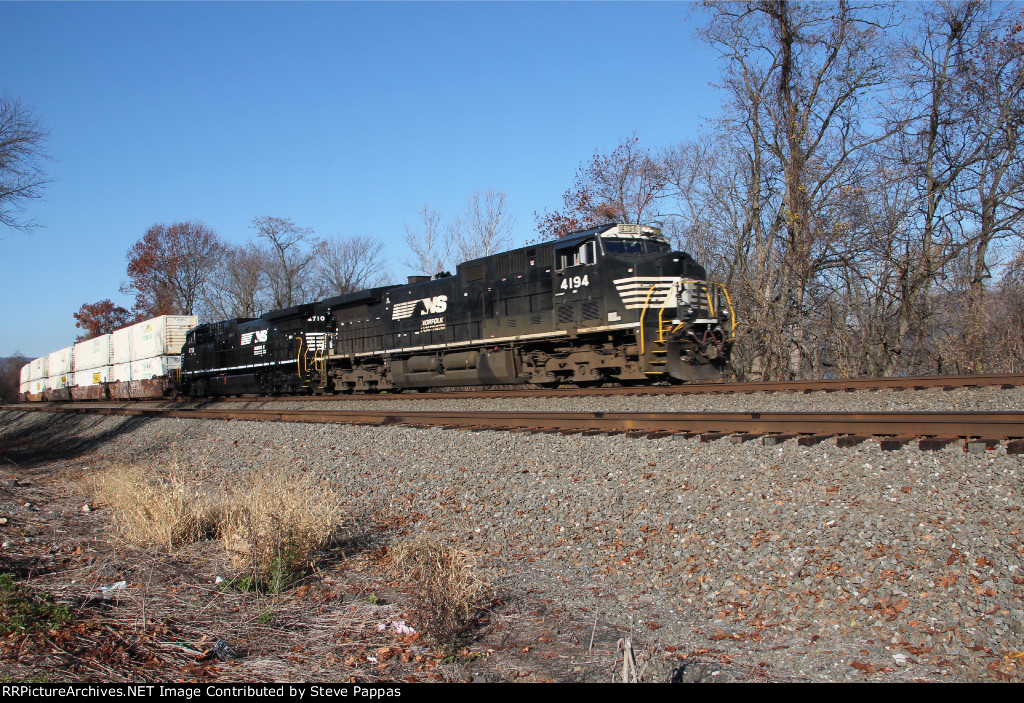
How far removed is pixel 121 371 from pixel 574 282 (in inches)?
1116

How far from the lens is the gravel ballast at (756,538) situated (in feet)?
11.4

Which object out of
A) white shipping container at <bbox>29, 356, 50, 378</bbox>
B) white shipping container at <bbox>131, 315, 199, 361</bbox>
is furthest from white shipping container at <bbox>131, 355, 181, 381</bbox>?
white shipping container at <bbox>29, 356, 50, 378</bbox>

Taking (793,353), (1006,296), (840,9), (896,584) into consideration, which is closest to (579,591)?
(896,584)

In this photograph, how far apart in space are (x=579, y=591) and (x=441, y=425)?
219 inches

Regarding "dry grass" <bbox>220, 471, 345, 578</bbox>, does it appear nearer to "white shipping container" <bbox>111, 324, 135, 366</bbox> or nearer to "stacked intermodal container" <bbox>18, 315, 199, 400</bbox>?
"stacked intermodal container" <bbox>18, 315, 199, 400</bbox>

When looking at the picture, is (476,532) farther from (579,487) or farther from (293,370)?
(293,370)

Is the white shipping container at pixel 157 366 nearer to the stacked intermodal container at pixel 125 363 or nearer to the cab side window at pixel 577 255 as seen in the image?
the stacked intermodal container at pixel 125 363

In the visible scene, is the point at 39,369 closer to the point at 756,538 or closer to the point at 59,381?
the point at 59,381

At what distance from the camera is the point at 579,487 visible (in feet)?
19.9

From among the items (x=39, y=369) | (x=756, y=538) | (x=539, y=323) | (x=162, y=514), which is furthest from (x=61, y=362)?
(x=756, y=538)

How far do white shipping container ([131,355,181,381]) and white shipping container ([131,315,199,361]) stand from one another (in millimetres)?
231

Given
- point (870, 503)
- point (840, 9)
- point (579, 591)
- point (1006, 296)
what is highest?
point (840, 9)

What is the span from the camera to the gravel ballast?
11.4 feet

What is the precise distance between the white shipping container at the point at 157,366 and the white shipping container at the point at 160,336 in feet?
0.76
